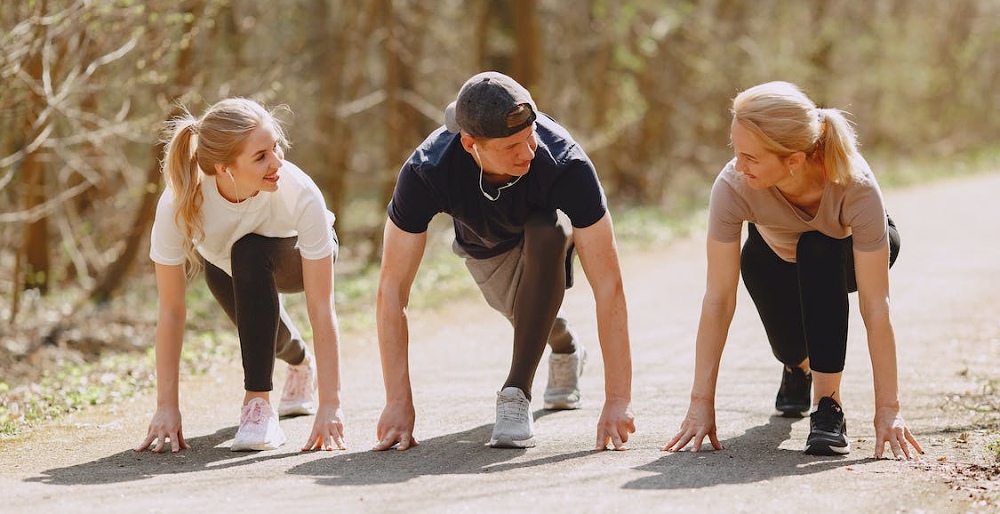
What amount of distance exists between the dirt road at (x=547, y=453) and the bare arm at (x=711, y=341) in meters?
0.11

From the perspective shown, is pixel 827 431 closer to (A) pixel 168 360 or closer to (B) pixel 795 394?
(B) pixel 795 394

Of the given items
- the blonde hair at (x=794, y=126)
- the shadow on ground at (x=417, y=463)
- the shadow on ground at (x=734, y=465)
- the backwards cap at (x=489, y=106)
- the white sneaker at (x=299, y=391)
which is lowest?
the shadow on ground at (x=734, y=465)

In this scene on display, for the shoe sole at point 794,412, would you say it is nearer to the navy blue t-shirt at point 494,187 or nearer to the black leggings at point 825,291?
the black leggings at point 825,291

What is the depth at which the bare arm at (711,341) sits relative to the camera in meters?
3.97

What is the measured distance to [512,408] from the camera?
4121 millimetres

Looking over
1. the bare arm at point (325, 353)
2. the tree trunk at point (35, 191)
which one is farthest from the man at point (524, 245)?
the tree trunk at point (35, 191)

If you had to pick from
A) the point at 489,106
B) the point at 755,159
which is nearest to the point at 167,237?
the point at 489,106

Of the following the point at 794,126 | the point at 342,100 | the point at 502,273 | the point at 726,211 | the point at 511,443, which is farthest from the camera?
the point at 342,100

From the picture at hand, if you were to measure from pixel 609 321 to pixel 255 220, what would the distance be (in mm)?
1349

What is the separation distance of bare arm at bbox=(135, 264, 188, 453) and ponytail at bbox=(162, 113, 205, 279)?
109 millimetres

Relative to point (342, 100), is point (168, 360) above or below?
below

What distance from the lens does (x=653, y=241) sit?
11.5 m

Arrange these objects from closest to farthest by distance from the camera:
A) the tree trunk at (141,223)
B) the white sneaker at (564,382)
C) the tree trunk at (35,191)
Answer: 1. the white sneaker at (564,382)
2. the tree trunk at (35,191)
3. the tree trunk at (141,223)

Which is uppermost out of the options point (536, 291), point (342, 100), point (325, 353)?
point (342, 100)
